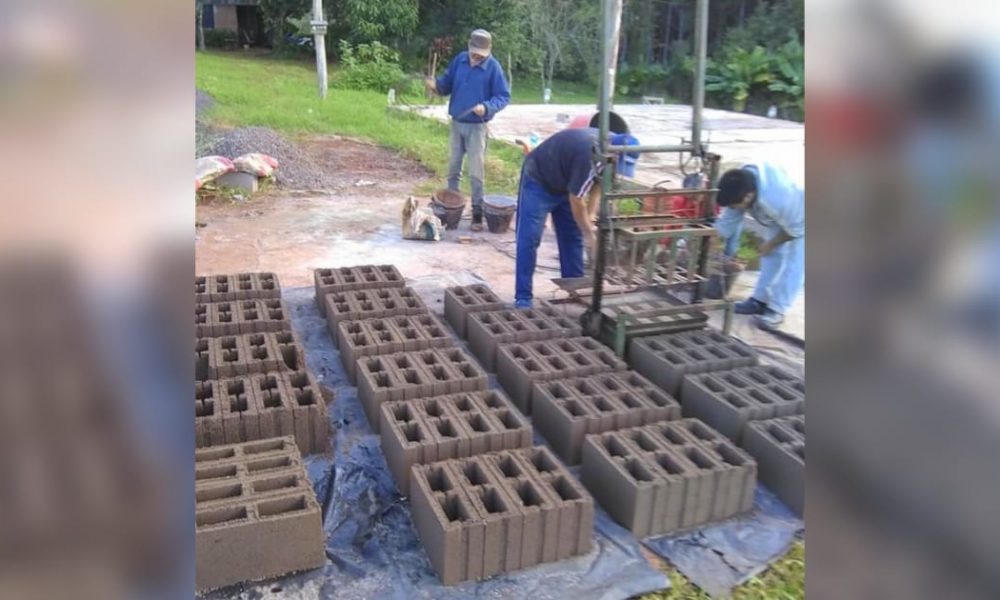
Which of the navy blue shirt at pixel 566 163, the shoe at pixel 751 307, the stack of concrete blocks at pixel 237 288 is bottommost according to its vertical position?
the shoe at pixel 751 307

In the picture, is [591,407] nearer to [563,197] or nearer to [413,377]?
[413,377]

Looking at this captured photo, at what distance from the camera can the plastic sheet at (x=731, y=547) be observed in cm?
331

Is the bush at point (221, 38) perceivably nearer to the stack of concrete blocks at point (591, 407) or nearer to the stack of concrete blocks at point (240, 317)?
the stack of concrete blocks at point (240, 317)

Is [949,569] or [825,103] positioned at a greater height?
[825,103]

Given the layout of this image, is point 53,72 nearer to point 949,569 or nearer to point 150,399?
point 150,399

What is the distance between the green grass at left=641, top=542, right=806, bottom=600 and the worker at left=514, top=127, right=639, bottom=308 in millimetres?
2643

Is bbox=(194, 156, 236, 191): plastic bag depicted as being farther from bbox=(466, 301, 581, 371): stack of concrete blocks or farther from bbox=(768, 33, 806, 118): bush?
bbox=(768, 33, 806, 118): bush

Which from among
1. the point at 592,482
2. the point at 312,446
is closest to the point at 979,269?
the point at 592,482

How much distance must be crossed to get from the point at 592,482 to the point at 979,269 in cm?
350

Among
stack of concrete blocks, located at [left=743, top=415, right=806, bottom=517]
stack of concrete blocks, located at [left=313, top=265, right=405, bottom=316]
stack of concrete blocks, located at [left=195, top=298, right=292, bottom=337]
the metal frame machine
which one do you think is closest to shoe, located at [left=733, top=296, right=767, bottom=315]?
the metal frame machine

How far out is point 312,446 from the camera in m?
4.05

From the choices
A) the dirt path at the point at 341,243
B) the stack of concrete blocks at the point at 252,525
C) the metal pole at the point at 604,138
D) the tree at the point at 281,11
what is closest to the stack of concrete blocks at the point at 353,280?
the dirt path at the point at 341,243

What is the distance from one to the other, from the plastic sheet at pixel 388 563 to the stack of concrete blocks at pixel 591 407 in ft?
1.56

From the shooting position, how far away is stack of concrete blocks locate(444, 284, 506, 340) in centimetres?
560
